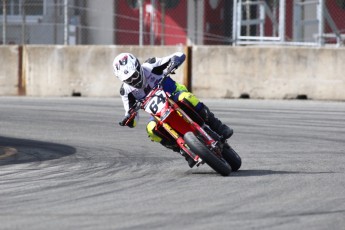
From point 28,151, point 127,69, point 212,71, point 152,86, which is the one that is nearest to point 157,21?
point 212,71

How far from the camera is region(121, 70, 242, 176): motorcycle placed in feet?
33.2

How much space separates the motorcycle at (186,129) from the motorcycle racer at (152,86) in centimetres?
8

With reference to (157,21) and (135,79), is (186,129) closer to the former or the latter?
(135,79)

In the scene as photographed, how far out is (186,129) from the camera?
34.0 feet

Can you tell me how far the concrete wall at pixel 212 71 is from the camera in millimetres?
19656

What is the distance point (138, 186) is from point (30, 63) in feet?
40.9

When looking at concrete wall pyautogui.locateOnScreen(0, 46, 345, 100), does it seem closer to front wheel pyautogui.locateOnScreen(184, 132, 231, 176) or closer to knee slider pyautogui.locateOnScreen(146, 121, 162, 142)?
knee slider pyautogui.locateOnScreen(146, 121, 162, 142)

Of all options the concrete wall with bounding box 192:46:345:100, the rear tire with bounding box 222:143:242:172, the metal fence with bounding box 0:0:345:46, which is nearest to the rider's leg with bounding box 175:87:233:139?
the rear tire with bounding box 222:143:242:172

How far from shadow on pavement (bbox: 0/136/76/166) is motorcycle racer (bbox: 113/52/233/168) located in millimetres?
1560

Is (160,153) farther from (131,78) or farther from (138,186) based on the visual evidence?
(138,186)

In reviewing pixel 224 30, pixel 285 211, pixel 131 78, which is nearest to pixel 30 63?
pixel 224 30

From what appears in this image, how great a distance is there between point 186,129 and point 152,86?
Answer: 66cm

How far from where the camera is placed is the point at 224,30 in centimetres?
2834

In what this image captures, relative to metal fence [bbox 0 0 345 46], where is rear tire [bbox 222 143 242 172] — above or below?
A: below
